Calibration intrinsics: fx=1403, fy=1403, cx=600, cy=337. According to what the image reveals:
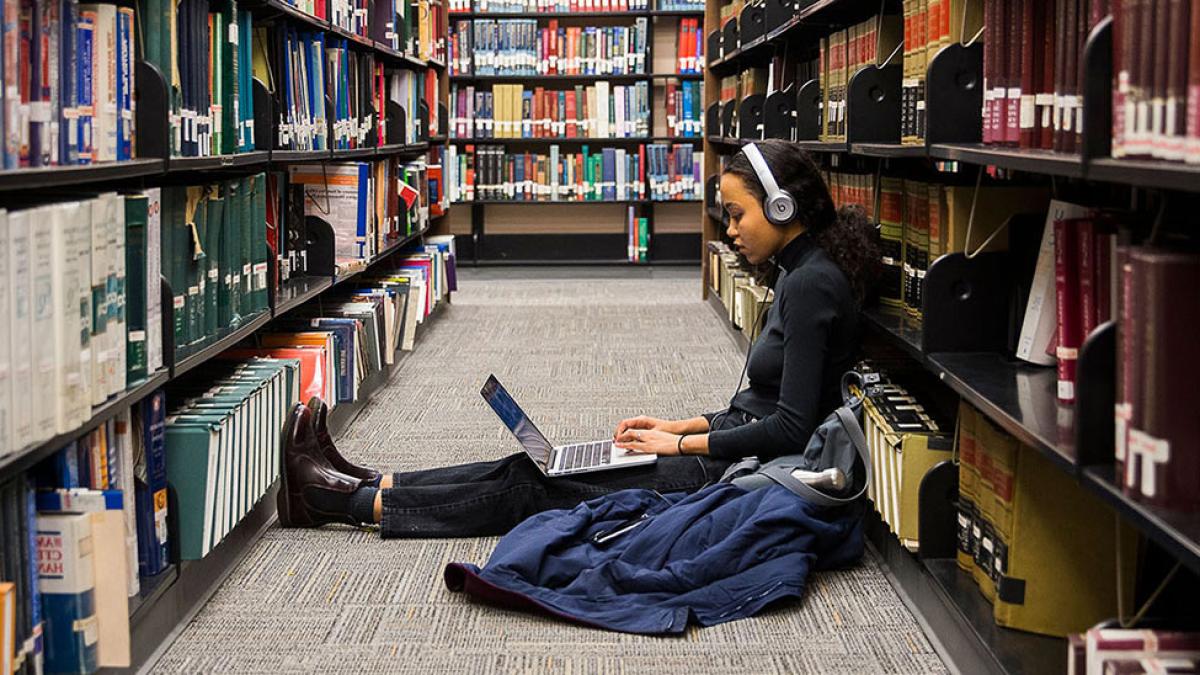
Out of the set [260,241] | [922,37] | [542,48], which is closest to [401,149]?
[260,241]

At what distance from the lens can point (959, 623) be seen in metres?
2.43

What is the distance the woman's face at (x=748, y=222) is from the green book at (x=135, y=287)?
122 cm

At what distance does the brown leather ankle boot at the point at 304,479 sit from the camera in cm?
332

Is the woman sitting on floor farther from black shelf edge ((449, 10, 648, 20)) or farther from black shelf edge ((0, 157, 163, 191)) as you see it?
black shelf edge ((449, 10, 648, 20))

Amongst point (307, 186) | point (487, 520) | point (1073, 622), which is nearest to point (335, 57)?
point (307, 186)

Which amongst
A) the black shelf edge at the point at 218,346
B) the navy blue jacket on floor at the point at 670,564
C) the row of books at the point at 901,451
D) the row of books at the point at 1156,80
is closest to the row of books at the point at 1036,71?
the row of books at the point at 1156,80

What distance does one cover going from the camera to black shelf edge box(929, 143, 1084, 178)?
1.88 metres

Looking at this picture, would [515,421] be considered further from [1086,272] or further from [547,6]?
[547,6]

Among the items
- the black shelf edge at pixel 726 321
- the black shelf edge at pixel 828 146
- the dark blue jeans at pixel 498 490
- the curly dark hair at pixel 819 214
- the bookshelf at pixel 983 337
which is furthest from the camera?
the black shelf edge at pixel 726 321

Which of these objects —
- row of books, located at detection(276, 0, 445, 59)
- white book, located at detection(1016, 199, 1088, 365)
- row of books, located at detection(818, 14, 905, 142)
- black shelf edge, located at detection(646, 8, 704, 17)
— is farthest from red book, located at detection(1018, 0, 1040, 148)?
black shelf edge, located at detection(646, 8, 704, 17)

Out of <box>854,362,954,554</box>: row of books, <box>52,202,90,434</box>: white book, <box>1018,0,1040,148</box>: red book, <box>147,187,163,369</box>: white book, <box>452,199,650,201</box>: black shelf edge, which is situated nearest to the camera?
<box>52,202,90,434</box>: white book

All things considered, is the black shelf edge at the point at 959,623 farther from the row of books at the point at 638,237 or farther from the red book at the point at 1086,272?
the row of books at the point at 638,237

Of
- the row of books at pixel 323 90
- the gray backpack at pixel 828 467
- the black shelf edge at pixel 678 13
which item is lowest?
the gray backpack at pixel 828 467

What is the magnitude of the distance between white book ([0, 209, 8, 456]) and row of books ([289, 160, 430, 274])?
228cm
